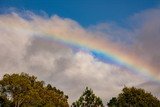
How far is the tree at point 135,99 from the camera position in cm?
15400

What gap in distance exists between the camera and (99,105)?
14825 cm

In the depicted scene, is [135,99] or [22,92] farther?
[135,99]

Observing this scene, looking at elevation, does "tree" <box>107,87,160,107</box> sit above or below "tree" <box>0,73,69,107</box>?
above

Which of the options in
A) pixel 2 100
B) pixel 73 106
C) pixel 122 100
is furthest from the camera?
pixel 122 100

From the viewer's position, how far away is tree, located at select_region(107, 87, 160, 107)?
15400cm

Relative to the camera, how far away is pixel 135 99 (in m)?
156

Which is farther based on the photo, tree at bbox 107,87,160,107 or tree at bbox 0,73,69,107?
tree at bbox 107,87,160,107

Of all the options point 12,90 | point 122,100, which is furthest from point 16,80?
point 122,100

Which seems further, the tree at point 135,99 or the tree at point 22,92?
the tree at point 135,99

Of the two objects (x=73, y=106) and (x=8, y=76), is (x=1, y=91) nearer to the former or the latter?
(x=8, y=76)

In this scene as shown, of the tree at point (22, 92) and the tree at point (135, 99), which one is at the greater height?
the tree at point (135, 99)

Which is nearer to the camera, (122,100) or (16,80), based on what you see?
(16,80)

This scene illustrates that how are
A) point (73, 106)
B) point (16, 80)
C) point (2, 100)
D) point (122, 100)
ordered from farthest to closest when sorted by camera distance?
point (122, 100) < point (73, 106) < point (2, 100) < point (16, 80)

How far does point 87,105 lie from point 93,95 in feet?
15.5
